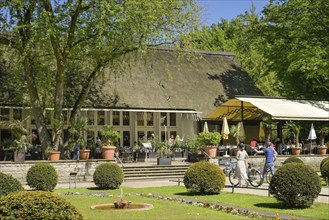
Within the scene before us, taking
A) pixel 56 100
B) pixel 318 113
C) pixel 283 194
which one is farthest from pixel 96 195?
pixel 318 113

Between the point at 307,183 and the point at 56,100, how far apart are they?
54.2 feet

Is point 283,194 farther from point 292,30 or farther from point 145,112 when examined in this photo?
point 292,30

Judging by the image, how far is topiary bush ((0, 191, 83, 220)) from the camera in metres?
8.22

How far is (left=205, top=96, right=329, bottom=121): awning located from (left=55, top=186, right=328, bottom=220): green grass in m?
14.1

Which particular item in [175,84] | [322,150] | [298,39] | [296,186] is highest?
[298,39]

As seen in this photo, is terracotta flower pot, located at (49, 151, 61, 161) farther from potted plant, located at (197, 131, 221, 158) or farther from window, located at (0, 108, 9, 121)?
potted plant, located at (197, 131, 221, 158)

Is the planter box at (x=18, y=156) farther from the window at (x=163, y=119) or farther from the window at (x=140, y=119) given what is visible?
the window at (x=163, y=119)

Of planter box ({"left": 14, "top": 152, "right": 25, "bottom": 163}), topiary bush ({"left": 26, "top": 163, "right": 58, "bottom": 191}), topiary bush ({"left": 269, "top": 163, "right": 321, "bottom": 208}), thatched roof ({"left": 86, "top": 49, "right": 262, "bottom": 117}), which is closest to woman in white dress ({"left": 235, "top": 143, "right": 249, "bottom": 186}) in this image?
topiary bush ({"left": 269, "top": 163, "right": 321, "bottom": 208})

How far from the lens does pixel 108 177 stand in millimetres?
21109

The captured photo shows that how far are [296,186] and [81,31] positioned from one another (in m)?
14.8

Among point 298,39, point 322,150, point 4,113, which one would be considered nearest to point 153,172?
point 4,113

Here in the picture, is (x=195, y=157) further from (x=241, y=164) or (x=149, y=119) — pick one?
(x=241, y=164)

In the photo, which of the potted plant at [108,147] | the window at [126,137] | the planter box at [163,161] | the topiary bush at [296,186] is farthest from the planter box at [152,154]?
the topiary bush at [296,186]

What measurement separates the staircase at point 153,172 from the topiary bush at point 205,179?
8.07 metres
